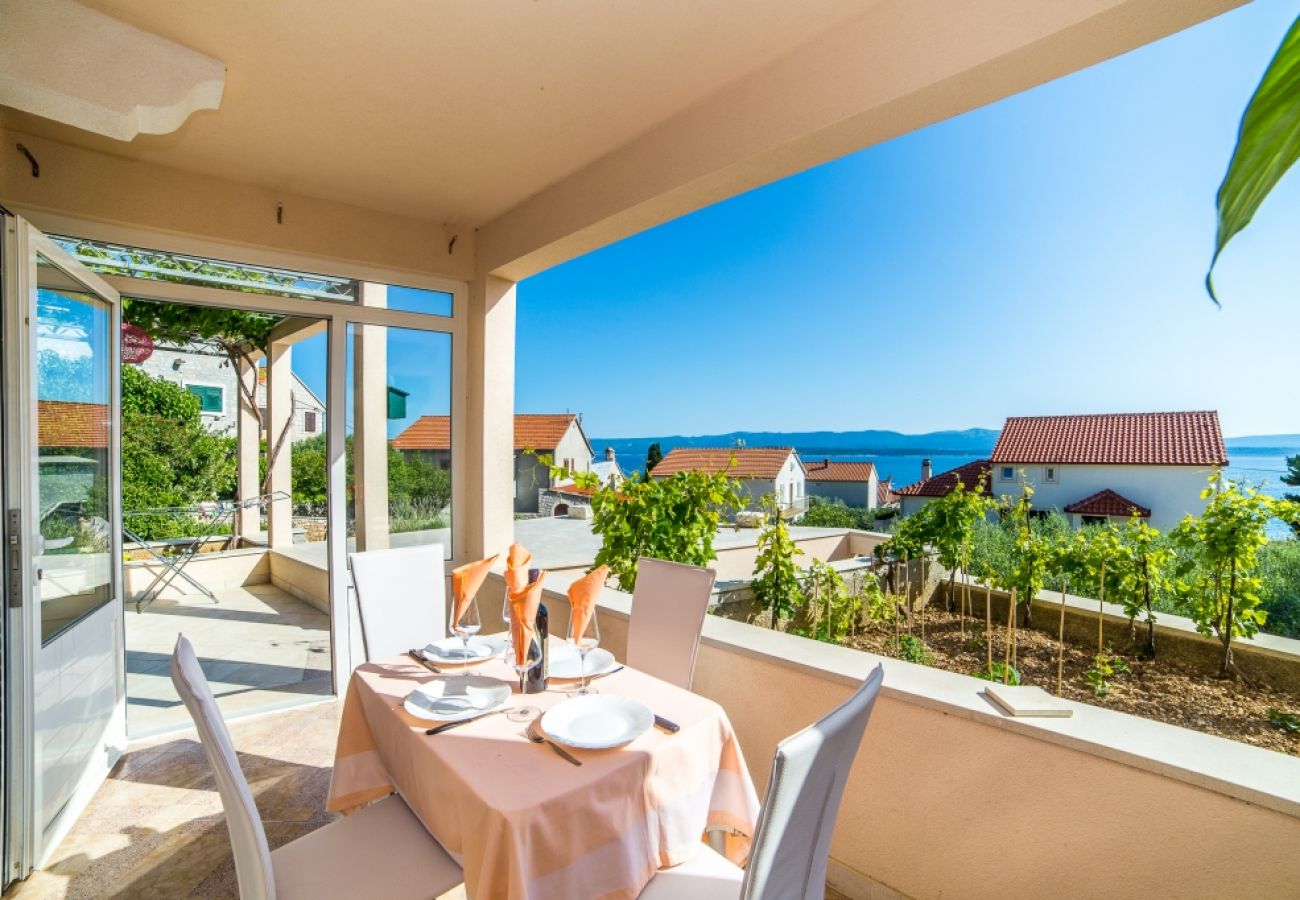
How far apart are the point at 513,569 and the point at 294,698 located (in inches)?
96.8

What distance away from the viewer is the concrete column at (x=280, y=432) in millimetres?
6895

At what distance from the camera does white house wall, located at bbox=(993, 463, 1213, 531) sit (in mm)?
4258

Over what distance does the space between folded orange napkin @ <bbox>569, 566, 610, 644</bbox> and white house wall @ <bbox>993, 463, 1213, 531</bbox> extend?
3.03 metres

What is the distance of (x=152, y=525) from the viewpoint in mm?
7680

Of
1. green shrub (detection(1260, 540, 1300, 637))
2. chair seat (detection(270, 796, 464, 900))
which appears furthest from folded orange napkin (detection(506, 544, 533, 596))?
green shrub (detection(1260, 540, 1300, 637))

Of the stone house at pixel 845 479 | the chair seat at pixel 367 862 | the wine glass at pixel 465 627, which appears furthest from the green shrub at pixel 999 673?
the stone house at pixel 845 479

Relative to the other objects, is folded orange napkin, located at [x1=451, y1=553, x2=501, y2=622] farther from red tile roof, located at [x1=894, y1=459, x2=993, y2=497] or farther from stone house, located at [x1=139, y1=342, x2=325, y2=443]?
stone house, located at [x1=139, y1=342, x2=325, y2=443]

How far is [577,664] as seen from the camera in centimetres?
208

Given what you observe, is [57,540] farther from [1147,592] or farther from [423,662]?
[1147,592]

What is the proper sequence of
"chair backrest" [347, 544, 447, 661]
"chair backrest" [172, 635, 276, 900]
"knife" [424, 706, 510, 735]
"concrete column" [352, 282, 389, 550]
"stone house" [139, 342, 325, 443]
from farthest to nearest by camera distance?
"stone house" [139, 342, 325, 443] → "concrete column" [352, 282, 389, 550] → "chair backrest" [347, 544, 447, 661] → "knife" [424, 706, 510, 735] → "chair backrest" [172, 635, 276, 900]

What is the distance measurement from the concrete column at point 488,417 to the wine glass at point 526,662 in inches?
87.1

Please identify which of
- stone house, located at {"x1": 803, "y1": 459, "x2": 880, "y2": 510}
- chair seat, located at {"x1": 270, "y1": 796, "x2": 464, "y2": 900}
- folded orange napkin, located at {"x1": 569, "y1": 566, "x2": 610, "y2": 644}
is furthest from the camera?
stone house, located at {"x1": 803, "y1": 459, "x2": 880, "y2": 510}

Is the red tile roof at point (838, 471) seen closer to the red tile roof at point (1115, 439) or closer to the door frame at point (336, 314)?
the red tile roof at point (1115, 439)

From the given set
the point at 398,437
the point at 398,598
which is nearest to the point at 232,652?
the point at 398,437
